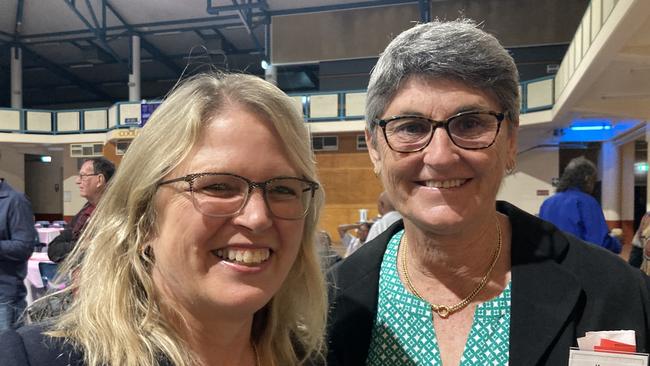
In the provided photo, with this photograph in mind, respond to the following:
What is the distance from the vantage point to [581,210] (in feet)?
14.3

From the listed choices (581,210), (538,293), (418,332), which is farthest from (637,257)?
(418,332)

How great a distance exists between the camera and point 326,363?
132 centimetres

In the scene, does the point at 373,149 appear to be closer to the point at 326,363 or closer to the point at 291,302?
the point at 291,302

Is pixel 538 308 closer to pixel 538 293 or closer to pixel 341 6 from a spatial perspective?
pixel 538 293

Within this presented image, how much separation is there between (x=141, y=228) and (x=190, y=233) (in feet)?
0.51

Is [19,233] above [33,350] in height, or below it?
below

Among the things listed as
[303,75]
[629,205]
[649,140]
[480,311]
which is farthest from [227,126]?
[303,75]

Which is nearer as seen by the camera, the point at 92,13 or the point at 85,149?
the point at 92,13

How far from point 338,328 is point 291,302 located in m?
0.17

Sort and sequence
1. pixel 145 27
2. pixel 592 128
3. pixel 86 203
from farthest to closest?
pixel 145 27 < pixel 592 128 < pixel 86 203

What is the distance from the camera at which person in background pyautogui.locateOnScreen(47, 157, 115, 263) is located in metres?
3.71

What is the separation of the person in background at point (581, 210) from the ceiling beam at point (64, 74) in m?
21.6

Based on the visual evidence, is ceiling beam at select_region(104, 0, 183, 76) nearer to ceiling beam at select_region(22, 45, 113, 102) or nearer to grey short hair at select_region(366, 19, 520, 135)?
ceiling beam at select_region(22, 45, 113, 102)

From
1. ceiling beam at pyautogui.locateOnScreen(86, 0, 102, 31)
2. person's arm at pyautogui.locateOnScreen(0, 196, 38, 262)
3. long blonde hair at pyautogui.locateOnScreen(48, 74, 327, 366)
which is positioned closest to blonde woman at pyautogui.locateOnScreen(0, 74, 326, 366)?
long blonde hair at pyautogui.locateOnScreen(48, 74, 327, 366)
